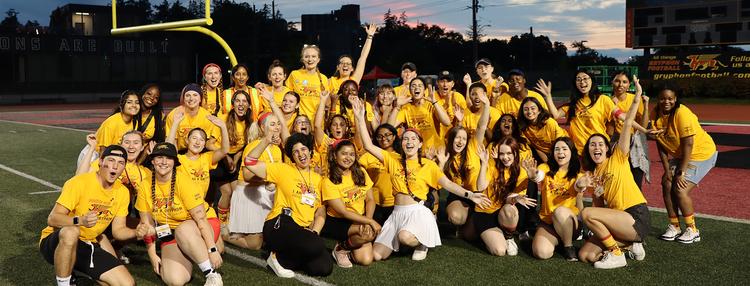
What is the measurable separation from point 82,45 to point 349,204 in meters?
51.8

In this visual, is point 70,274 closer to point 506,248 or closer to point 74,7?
point 506,248

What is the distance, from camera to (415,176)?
21.6ft

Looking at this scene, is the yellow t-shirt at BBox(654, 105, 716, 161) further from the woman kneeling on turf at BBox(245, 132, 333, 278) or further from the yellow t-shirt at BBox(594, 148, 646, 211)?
the woman kneeling on turf at BBox(245, 132, 333, 278)

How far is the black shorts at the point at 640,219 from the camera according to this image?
20.3 feet

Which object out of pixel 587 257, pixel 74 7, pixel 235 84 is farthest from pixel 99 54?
pixel 587 257

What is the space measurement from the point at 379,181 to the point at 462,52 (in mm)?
78091

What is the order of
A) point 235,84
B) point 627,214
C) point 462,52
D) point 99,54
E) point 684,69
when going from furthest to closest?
point 462,52 < point 99,54 < point 684,69 < point 235,84 < point 627,214

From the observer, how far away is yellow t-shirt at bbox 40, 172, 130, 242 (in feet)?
17.2

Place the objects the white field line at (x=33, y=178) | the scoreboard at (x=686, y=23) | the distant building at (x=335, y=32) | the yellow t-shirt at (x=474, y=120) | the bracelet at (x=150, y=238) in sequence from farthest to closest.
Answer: the distant building at (x=335, y=32)
the scoreboard at (x=686, y=23)
the white field line at (x=33, y=178)
the yellow t-shirt at (x=474, y=120)
the bracelet at (x=150, y=238)

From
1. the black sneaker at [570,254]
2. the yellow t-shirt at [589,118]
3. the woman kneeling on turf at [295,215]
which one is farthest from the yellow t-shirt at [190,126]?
the yellow t-shirt at [589,118]

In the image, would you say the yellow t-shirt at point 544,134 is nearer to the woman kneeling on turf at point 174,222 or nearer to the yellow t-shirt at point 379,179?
the yellow t-shirt at point 379,179

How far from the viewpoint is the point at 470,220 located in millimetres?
7035

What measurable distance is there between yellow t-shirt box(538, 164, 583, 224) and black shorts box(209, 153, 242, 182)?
325 centimetres

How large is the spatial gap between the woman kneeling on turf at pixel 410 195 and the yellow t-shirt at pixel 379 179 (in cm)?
16
